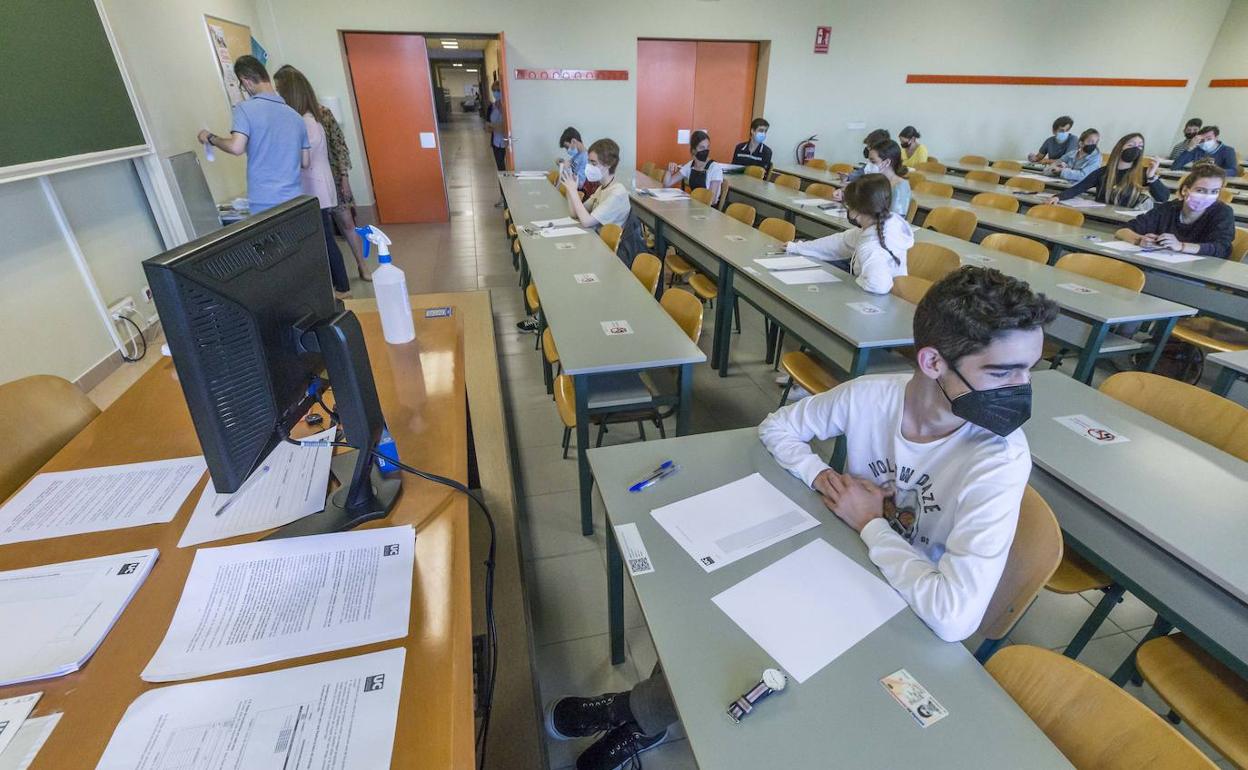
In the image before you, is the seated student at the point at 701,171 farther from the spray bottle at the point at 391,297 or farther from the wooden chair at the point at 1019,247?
the spray bottle at the point at 391,297

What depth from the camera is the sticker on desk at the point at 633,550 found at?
1054mm

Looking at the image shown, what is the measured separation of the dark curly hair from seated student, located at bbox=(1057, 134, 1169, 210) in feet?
17.3

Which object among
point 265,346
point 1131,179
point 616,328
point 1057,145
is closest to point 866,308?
point 616,328

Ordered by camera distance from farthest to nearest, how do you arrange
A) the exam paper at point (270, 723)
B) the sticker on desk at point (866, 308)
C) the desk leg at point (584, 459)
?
1. the sticker on desk at point (866, 308)
2. the desk leg at point (584, 459)
3. the exam paper at point (270, 723)

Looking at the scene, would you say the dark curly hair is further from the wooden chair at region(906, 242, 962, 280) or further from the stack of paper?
the wooden chair at region(906, 242, 962, 280)

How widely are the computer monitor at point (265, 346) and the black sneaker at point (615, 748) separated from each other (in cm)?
84

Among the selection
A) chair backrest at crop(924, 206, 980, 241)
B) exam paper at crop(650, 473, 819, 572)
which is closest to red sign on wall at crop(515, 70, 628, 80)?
chair backrest at crop(924, 206, 980, 241)

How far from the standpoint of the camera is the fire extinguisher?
25.4ft

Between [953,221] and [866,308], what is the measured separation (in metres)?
2.56

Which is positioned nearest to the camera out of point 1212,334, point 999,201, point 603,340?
point 603,340

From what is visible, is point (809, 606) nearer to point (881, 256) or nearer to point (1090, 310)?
point (881, 256)

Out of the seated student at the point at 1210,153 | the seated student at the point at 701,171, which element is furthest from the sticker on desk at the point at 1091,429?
the seated student at the point at 1210,153

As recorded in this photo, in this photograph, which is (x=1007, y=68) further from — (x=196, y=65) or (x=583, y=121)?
(x=196, y=65)

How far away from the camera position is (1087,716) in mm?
795
